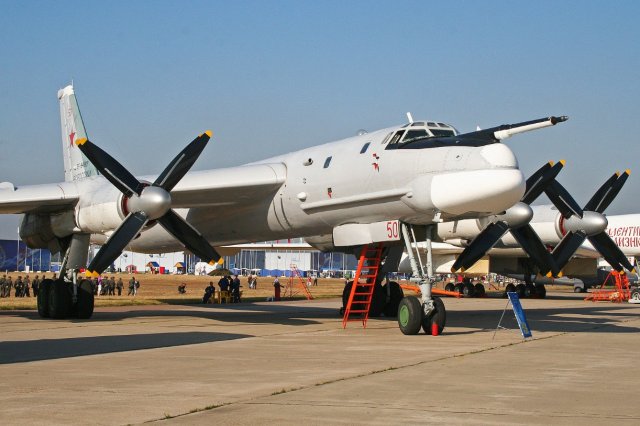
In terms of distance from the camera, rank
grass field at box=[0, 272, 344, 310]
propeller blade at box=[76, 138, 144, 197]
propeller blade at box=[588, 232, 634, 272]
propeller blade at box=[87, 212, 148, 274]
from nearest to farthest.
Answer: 1. propeller blade at box=[87, 212, 148, 274]
2. propeller blade at box=[76, 138, 144, 197]
3. propeller blade at box=[588, 232, 634, 272]
4. grass field at box=[0, 272, 344, 310]

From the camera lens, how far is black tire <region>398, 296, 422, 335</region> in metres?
16.4

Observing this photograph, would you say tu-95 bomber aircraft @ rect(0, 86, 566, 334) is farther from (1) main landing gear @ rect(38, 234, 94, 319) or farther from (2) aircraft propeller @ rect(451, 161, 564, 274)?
(2) aircraft propeller @ rect(451, 161, 564, 274)

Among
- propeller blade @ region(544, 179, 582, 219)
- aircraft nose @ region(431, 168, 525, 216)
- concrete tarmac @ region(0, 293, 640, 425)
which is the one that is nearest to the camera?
concrete tarmac @ region(0, 293, 640, 425)

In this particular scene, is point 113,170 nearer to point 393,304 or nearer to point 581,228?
point 393,304

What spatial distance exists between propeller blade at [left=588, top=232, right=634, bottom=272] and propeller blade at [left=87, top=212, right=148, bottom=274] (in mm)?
14441

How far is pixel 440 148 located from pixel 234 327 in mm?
6257

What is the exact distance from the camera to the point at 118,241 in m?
17.9

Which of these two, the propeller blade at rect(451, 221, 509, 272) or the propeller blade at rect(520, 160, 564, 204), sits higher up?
the propeller blade at rect(520, 160, 564, 204)

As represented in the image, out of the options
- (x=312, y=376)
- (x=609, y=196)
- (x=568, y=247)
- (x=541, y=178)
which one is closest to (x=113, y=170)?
(x=312, y=376)

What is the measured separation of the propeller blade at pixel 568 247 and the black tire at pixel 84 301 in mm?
12969

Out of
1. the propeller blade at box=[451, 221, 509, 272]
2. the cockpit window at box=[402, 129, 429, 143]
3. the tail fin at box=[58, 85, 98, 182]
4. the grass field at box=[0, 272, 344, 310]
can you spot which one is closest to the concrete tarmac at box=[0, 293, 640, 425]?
the propeller blade at box=[451, 221, 509, 272]

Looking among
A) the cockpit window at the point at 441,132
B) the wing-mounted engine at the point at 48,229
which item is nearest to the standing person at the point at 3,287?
the wing-mounted engine at the point at 48,229

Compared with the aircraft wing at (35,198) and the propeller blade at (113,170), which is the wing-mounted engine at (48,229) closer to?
the aircraft wing at (35,198)

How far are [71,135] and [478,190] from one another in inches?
590
